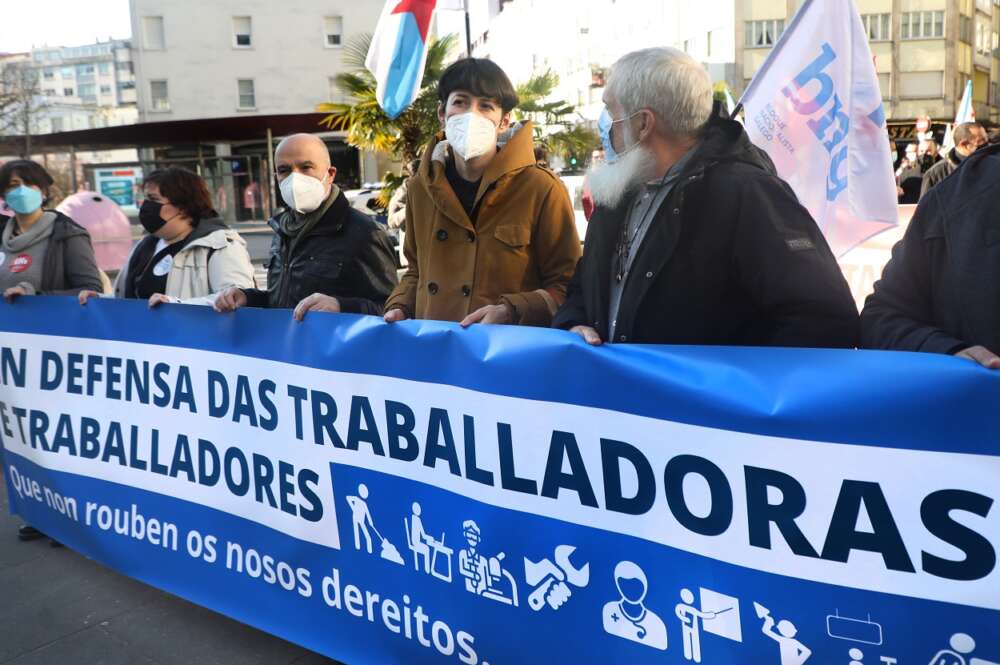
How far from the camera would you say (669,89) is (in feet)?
7.89

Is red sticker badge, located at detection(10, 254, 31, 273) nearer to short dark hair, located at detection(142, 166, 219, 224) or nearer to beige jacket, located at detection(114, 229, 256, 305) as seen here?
short dark hair, located at detection(142, 166, 219, 224)

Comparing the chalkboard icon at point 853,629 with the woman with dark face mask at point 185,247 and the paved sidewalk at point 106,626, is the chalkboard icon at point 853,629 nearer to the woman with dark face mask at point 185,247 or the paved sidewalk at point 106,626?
the paved sidewalk at point 106,626

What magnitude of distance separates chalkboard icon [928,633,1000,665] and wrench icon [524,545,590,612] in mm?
793

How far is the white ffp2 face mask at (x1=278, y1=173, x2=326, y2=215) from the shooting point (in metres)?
3.68

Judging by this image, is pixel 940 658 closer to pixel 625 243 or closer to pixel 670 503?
pixel 670 503

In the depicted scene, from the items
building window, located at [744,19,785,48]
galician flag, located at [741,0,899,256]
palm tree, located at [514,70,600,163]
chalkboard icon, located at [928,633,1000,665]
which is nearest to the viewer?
chalkboard icon, located at [928,633,1000,665]

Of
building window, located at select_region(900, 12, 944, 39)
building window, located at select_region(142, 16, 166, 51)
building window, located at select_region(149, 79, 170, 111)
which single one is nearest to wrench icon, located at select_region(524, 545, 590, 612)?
building window, located at select_region(149, 79, 170, 111)

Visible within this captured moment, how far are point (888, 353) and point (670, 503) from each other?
0.57 metres

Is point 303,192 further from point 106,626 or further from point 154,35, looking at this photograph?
point 154,35

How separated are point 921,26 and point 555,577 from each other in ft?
179

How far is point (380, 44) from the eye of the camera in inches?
288

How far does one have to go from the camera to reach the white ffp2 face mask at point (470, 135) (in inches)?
129

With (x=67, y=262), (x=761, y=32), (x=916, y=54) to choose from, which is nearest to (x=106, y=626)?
(x=67, y=262)

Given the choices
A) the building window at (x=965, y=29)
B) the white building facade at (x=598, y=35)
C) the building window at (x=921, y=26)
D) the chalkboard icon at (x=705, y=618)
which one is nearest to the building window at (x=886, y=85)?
the building window at (x=921, y=26)
